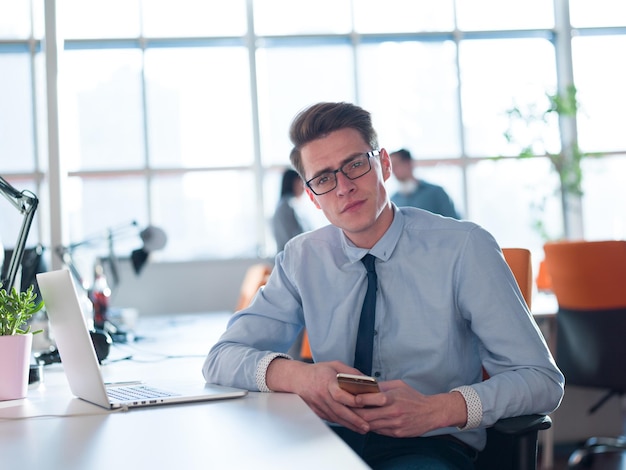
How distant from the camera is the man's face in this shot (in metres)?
1.80

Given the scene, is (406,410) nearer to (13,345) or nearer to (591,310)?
(13,345)

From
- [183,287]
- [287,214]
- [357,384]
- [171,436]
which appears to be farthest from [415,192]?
[171,436]

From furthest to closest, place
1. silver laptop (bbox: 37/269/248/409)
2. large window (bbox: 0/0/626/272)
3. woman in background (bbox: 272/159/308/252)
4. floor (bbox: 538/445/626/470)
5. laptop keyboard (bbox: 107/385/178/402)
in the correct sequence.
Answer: large window (bbox: 0/0/626/272) < woman in background (bbox: 272/159/308/252) < floor (bbox: 538/445/626/470) < laptop keyboard (bbox: 107/385/178/402) < silver laptop (bbox: 37/269/248/409)

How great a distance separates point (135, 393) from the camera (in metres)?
1.49

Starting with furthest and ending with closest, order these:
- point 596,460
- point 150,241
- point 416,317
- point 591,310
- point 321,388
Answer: point 596,460
point 591,310
point 150,241
point 416,317
point 321,388

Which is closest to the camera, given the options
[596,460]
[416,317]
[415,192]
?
[416,317]

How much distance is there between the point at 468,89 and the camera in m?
7.37

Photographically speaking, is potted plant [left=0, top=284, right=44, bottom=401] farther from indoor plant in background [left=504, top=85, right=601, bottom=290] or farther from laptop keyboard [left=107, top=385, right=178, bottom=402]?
indoor plant in background [left=504, top=85, right=601, bottom=290]

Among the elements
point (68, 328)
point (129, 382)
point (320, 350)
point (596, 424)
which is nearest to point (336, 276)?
point (320, 350)

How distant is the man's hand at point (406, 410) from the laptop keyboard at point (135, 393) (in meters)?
0.38

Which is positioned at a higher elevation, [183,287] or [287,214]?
[287,214]

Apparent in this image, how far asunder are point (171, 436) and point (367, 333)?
73 centimetres

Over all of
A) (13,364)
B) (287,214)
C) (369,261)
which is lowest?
(13,364)

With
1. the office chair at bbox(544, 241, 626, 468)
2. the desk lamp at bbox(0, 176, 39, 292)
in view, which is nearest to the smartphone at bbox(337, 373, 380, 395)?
the desk lamp at bbox(0, 176, 39, 292)
